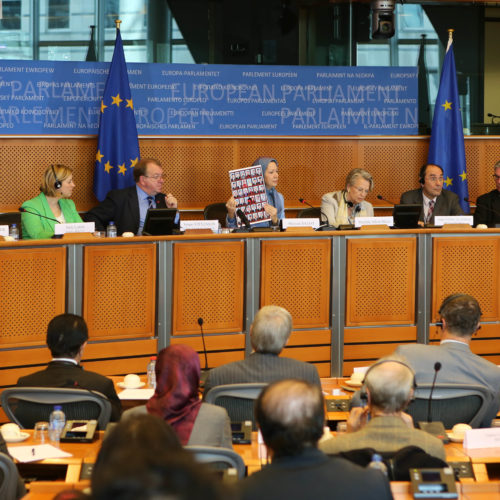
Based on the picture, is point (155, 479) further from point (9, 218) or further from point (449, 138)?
point (449, 138)

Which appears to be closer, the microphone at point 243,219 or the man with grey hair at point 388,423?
the man with grey hair at point 388,423

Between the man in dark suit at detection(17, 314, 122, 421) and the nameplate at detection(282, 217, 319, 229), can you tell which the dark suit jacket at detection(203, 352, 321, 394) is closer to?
the man in dark suit at detection(17, 314, 122, 421)

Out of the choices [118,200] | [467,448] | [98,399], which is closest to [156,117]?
[118,200]

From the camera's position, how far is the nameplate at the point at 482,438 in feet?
10.4

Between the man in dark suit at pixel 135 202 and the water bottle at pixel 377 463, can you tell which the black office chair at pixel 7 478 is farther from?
the man in dark suit at pixel 135 202

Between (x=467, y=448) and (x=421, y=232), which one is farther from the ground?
(x=421, y=232)

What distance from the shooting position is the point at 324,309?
6.17 meters

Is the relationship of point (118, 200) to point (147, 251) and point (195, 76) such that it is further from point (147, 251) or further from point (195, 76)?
point (195, 76)

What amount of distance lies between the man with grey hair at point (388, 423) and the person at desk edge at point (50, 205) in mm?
3439

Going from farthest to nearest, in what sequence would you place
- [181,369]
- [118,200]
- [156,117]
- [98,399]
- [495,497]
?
1. [156,117]
2. [118,200]
3. [98,399]
4. [181,369]
5. [495,497]

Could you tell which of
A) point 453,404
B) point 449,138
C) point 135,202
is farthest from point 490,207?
point 453,404

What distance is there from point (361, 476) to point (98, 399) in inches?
67.1

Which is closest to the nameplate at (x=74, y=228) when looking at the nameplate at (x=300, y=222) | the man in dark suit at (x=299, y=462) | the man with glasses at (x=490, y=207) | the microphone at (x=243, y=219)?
the microphone at (x=243, y=219)

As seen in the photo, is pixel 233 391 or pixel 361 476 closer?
pixel 361 476
